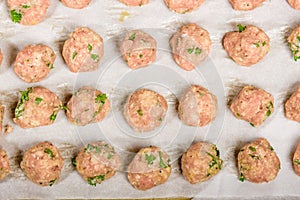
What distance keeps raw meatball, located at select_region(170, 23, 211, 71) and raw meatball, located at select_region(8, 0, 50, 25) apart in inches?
32.1

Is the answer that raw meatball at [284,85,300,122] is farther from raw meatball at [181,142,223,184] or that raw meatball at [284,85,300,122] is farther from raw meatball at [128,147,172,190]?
raw meatball at [128,147,172,190]

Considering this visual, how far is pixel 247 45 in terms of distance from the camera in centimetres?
314

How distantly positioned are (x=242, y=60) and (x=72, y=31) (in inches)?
40.9

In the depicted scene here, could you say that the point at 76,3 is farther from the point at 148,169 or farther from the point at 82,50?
the point at 148,169

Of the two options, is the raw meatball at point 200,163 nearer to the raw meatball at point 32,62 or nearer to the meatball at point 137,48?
the meatball at point 137,48

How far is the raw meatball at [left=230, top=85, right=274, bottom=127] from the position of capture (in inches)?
123

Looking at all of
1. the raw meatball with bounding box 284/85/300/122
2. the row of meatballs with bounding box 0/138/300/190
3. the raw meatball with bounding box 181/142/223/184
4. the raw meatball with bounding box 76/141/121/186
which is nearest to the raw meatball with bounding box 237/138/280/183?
the row of meatballs with bounding box 0/138/300/190

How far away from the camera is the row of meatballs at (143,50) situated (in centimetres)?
307

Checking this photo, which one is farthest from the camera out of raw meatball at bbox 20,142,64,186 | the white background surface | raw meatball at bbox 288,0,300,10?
raw meatball at bbox 288,0,300,10

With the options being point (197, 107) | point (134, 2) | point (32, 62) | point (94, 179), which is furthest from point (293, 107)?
point (32, 62)

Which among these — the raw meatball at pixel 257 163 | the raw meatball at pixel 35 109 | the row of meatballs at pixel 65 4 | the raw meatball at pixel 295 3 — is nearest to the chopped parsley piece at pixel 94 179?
the raw meatball at pixel 35 109

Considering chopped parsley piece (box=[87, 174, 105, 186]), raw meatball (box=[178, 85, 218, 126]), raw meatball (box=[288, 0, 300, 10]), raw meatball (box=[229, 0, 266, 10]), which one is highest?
raw meatball (box=[288, 0, 300, 10])

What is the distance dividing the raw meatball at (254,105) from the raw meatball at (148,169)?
1.76 feet

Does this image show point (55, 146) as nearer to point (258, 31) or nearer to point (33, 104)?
point (33, 104)
